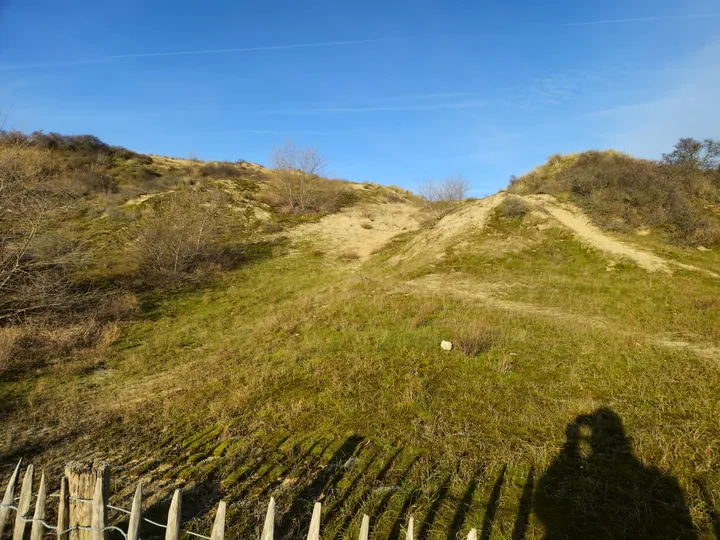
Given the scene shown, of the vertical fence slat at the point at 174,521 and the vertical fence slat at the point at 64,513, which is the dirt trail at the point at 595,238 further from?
the vertical fence slat at the point at 64,513

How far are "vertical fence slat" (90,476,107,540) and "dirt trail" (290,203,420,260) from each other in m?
22.3

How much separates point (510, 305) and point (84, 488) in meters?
12.6

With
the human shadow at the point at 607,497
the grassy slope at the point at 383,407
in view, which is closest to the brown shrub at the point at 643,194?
the grassy slope at the point at 383,407

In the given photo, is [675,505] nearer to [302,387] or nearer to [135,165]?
[302,387]

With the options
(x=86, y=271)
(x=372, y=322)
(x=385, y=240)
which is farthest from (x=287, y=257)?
(x=372, y=322)

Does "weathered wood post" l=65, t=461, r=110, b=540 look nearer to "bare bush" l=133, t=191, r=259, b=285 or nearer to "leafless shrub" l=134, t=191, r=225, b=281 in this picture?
"bare bush" l=133, t=191, r=259, b=285

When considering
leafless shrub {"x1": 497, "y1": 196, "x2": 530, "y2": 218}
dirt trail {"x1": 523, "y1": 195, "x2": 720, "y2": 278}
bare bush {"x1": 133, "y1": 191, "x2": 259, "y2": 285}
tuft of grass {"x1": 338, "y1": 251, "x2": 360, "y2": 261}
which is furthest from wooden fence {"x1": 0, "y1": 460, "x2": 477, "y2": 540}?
leafless shrub {"x1": 497, "y1": 196, "x2": 530, "y2": 218}

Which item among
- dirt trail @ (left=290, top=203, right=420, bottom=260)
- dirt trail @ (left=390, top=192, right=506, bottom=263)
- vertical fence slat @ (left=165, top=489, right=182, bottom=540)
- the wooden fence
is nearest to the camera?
vertical fence slat @ (left=165, top=489, right=182, bottom=540)

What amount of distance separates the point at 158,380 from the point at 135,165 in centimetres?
4122

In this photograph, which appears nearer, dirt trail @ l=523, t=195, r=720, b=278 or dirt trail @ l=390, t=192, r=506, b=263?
dirt trail @ l=523, t=195, r=720, b=278

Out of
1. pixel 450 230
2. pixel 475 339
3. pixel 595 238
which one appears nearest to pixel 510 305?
pixel 475 339

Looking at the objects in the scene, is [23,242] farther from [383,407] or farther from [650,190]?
[650,190]

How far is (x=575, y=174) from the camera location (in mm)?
27234

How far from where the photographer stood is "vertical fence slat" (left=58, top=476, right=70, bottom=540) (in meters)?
2.82
